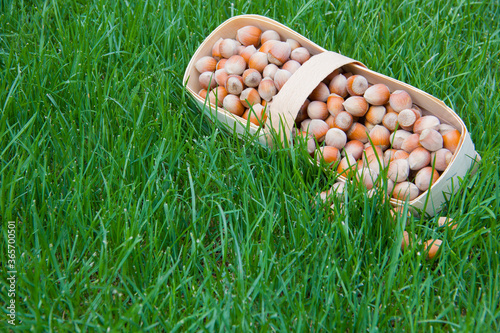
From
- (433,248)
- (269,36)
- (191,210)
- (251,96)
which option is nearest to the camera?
(433,248)

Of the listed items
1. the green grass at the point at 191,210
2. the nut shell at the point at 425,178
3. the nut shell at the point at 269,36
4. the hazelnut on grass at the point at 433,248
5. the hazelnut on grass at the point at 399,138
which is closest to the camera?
the green grass at the point at 191,210

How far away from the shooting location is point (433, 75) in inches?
65.3

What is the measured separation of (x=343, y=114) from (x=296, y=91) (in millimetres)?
159

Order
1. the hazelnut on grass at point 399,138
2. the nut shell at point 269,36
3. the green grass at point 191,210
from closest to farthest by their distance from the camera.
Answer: the green grass at point 191,210, the hazelnut on grass at point 399,138, the nut shell at point 269,36

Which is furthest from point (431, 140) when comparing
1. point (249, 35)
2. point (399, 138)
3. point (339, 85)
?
point (249, 35)

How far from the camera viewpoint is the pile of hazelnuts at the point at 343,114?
127 cm

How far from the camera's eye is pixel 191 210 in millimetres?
1238

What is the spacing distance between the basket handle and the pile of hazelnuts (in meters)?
0.04

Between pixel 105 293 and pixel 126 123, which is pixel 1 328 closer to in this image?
pixel 105 293

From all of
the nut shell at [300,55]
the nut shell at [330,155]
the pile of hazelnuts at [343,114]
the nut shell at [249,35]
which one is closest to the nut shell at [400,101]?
the pile of hazelnuts at [343,114]

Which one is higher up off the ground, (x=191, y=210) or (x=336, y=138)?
(x=336, y=138)

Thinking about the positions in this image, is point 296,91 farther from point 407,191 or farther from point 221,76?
point 407,191

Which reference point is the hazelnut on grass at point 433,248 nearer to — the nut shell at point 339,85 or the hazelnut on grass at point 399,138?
the hazelnut on grass at point 399,138

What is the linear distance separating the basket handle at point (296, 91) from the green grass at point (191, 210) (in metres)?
0.09
